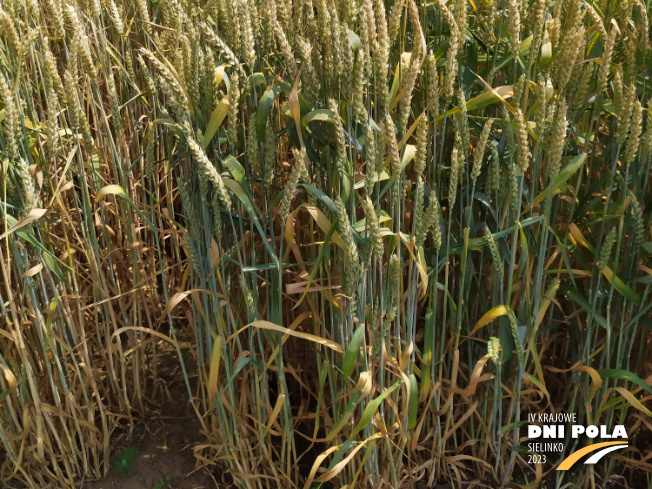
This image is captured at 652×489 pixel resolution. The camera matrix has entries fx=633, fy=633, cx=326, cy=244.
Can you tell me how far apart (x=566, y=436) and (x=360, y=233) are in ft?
2.55

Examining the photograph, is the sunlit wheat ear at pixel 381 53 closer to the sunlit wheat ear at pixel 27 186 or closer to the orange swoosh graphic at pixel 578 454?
the sunlit wheat ear at pixel 27 186

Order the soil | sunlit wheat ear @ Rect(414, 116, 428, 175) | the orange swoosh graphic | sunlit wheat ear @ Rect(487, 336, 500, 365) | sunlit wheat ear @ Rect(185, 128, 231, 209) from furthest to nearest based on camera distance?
the soil < the orange swoosh graphic < sunlit wheat ear @ Rect(487, 336, 500, 365) < sunlit wheat ear @ Rect(414, 116, 428, 175) < sunlit wheat ear @ Rect(185, 128, 231, 209)

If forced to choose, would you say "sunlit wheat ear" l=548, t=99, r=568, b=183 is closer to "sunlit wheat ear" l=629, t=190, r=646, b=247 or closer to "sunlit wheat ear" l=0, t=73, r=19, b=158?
"sunlit wheat ear" l=629, t=190, r=646, b=247

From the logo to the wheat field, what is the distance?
0.03 metres

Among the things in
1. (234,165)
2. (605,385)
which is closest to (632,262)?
(605,385)

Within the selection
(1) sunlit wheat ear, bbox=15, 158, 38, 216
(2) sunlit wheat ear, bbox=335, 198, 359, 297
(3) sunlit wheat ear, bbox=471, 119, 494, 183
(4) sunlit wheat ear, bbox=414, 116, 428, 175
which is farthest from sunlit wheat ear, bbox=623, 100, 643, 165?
(1) sunlit wheat ear, bbox=15, 158, 38, 216

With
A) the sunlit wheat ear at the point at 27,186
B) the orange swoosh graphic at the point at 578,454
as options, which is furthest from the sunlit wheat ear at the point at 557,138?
the sunlit wheat ear at the point at 27,186

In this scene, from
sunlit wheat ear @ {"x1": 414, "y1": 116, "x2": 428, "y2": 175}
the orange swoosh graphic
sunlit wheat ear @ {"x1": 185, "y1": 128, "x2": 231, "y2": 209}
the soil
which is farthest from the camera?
the soil

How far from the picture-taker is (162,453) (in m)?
1.69

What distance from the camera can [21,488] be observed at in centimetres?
164

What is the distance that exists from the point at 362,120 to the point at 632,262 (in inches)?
28.1

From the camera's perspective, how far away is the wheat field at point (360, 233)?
1.16 metres

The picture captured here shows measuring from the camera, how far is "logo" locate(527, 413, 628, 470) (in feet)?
4.84

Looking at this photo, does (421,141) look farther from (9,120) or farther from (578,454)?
(578,454)
